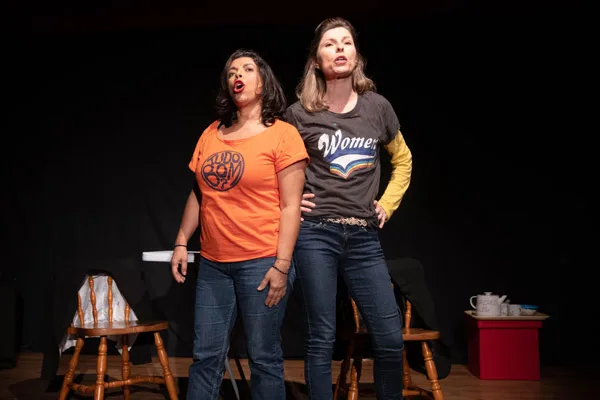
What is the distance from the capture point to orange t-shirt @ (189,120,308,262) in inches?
74.6

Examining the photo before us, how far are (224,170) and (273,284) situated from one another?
0.38 meters

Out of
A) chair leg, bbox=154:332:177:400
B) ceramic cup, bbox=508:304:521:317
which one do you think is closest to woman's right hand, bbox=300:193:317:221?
chair leg, bbox=154:332:177:400

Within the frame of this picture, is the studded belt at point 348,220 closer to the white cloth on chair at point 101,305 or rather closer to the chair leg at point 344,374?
the chair leg at point 344,374

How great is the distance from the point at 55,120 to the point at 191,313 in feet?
5.68

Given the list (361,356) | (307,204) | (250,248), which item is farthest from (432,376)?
(250,248)

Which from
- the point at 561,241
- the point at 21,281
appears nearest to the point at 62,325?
the point at 21,281

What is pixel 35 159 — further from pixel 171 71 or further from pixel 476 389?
pixel 476 389

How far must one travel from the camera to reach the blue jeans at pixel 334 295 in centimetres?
200

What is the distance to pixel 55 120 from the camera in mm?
4547

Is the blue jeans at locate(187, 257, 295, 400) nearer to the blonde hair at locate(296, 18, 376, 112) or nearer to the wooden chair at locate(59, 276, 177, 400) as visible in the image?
the blonde hair at locate(296, 18, 376, 112)

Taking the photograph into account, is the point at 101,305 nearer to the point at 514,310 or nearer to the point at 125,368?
the point at 125,368

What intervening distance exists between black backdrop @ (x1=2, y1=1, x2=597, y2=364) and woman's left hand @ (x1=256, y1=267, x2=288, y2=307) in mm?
2287

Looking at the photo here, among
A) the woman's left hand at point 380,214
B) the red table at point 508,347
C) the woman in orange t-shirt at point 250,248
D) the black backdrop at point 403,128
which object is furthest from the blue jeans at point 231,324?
the black backdrop at point 403,128

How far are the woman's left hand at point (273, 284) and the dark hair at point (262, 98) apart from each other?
506 millimetres
